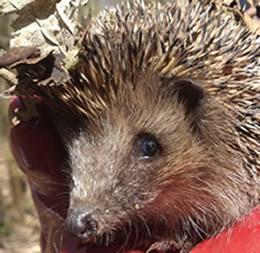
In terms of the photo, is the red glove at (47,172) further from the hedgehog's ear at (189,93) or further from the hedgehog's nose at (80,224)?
the hedgehog's ear at (189,93)

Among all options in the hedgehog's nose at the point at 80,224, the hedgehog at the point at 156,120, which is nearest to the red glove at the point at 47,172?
the hedgehog at the point at 156,120

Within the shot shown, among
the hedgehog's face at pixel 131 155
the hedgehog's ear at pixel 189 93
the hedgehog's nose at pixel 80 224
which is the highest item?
the hedgehog's ear at pixel 189 93

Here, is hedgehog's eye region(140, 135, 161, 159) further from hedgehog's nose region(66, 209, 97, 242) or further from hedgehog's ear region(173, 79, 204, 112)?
hedgehog's nose region(66, 209, 97, 242)

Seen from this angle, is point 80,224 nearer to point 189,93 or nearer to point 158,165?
point 158,165

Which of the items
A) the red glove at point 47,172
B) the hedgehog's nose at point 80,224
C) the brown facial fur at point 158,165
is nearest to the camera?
the hedgehog's nose at point 80,224

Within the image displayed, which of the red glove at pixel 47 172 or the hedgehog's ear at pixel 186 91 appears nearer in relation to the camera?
the hedgehog's ear at pixel 186 91

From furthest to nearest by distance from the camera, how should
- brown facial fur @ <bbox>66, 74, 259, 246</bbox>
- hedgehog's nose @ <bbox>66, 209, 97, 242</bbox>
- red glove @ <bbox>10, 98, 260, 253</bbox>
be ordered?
red glove @ <bbox>10, 98, 260, 253</bbox>, brown facial fur @ <bbox>66, 74, 259, 246</bbox>, hedgehog's nose @ <bbox>66, 209, 97, 242</bbox>

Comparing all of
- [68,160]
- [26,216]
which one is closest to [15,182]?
[26,216]

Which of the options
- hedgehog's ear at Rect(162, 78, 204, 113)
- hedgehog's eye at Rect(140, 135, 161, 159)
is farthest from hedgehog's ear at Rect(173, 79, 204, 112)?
hedgehog's eye at Rect(140, 135, 161, 159)

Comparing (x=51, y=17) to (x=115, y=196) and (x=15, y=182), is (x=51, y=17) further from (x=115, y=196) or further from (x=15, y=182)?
(x=15, y=182)
